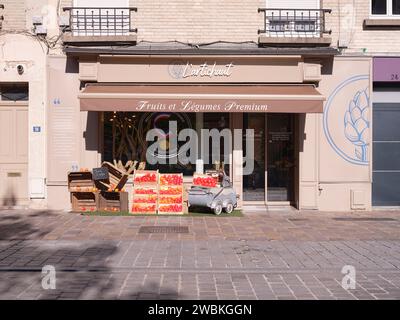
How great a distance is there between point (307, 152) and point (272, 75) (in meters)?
1.94

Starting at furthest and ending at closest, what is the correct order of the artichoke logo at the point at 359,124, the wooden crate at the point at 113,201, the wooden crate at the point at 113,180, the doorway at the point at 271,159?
the doorway at the point at 271,159 → the artichoke logo at the point at 359,124 → the wooden crate at the point at 113,180 → the wooden crate at the point at 113,201

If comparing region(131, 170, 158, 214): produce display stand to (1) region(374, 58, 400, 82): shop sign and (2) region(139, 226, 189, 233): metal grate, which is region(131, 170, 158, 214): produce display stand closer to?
(2) region(139, 226, 189, 233): metal grate

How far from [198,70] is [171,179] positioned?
2570mm

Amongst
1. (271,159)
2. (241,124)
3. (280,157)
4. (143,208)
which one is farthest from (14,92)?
(280,157)

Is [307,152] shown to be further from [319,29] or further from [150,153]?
[150,153]

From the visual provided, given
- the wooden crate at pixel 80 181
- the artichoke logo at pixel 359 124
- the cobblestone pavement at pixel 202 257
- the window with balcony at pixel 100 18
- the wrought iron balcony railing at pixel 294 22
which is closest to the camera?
the cobblestone pavement at pixel 202 257

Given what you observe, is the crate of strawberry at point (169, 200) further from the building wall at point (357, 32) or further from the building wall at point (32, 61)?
the building wall at point (357, 32)

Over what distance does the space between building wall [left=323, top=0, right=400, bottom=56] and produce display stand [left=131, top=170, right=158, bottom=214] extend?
5232 millimetres

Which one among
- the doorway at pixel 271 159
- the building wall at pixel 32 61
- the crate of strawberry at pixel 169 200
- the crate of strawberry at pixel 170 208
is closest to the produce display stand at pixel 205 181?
the crate of strawberry at pixel 169 200

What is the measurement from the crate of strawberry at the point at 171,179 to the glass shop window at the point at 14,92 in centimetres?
385

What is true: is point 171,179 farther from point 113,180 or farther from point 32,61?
point 32,61

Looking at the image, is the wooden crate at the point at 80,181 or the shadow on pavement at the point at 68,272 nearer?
the shadow on pavement at the point at 68,272

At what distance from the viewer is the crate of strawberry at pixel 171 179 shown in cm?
1209

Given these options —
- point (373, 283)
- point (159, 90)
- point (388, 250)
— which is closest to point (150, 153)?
point (159, 90)
